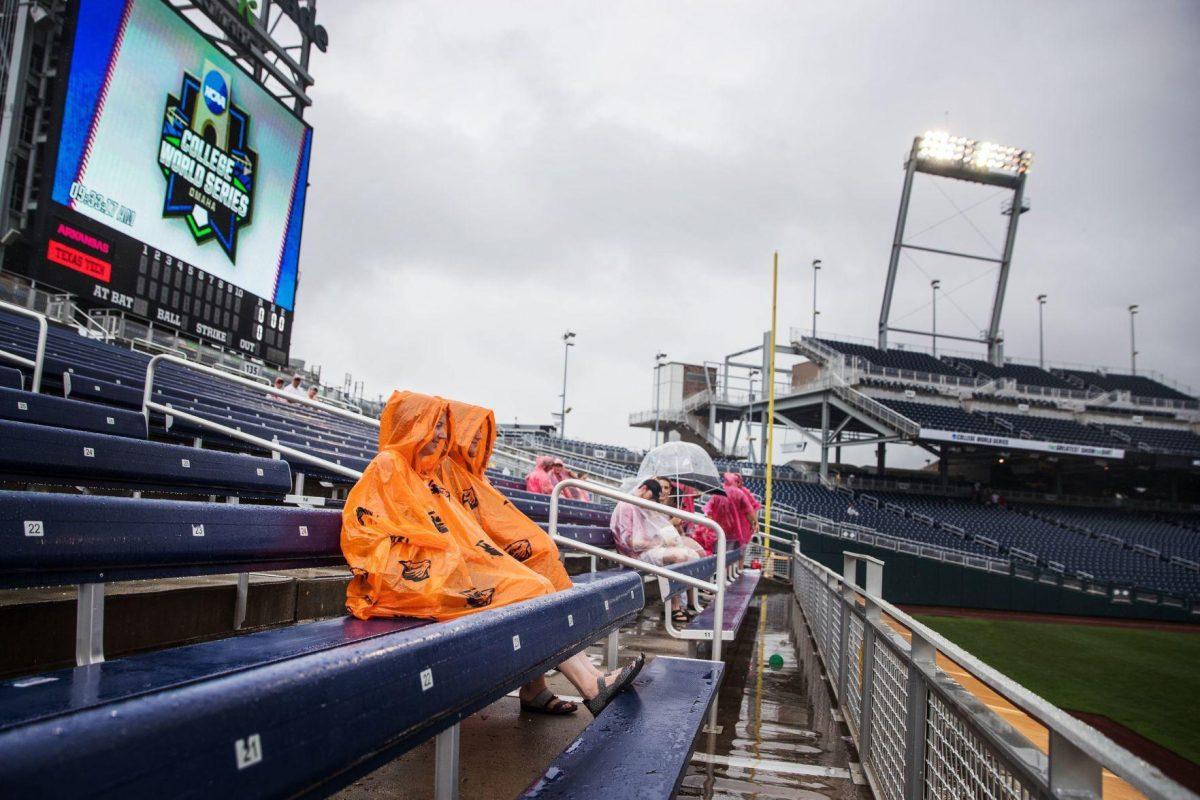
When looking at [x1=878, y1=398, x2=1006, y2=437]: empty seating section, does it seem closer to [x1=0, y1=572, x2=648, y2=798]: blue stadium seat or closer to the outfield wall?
the outfield wall

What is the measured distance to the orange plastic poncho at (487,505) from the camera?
2.89m

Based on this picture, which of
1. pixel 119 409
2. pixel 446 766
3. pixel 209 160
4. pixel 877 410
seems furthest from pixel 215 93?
pixel 877 410

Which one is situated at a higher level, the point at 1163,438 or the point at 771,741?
the point at 1163,438

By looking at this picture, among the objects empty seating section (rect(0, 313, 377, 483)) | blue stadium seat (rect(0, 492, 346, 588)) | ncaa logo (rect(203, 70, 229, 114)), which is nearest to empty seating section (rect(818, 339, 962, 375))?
ncaa logo (rect(203, 70, 229, 114))

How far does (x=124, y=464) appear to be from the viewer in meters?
2.96

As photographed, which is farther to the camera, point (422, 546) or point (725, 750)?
point (725, 750)

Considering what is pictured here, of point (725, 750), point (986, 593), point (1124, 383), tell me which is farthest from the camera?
point (1124, 383)

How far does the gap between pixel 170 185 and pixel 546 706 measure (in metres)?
13.0

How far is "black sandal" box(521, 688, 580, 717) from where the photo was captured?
9.54 ft

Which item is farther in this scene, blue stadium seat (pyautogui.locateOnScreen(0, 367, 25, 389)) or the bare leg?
blue stadium seat (pyautogui.locateOnScreen(0, 367, 25, 389))

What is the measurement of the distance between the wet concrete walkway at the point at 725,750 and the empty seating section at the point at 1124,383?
108 ft

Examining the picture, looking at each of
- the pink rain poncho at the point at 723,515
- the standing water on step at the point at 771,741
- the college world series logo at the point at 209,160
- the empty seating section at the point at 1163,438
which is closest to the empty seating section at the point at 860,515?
the empty seating section at the point at 1163,438

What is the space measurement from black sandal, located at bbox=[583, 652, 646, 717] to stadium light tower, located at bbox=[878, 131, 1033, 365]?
28.8 metres

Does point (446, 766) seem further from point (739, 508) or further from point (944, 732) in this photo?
point (739, 508)
